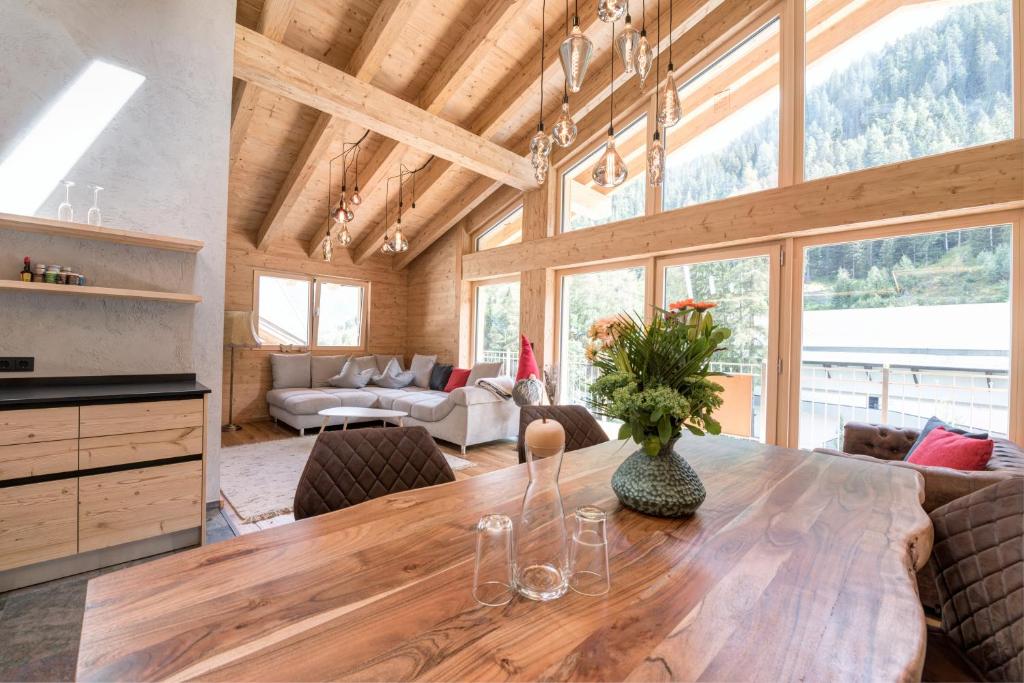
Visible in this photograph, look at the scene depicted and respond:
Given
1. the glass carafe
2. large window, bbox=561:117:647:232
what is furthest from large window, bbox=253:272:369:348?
the glass carafe

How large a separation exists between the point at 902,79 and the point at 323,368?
683cm

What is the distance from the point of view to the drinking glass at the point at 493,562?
694mm

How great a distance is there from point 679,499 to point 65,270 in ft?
9.95

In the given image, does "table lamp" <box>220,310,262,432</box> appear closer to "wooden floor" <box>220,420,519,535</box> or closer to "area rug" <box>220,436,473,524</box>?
"wooden floor" <box>220,420,519,535</box>

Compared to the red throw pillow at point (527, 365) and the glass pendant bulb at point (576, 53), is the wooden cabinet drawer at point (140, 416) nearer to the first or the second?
the glass pendant bulb at point (576, 53)

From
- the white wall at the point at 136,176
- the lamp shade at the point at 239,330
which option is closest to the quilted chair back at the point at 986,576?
the white wall at the point at 136,176

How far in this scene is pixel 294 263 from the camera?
6.45m

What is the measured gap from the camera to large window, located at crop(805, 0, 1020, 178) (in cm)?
282

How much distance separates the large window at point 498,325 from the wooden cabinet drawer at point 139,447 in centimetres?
379

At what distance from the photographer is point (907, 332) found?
3020mm

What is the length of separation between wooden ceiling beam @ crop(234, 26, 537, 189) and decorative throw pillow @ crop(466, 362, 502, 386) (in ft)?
7.45

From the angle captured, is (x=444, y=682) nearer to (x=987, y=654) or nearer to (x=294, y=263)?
(x=987, y=654)

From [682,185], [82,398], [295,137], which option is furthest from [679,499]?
[295,137]

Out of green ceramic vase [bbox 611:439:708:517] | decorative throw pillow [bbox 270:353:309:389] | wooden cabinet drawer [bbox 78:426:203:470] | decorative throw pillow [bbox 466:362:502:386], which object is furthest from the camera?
decorative throw pillow [bbox 270:353:309:389]
